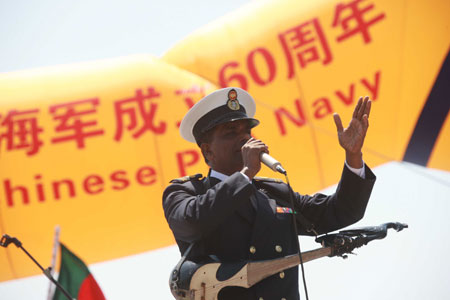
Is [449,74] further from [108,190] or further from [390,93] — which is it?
[108,190]

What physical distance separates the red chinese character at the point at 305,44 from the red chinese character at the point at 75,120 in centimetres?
137

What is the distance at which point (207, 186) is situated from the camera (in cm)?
135

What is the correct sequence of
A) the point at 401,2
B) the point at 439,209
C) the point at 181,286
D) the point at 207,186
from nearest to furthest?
the point at 181,286
the point at 207,186
the point at 439,209
the point at 401,2

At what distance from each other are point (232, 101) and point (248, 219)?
37 centimetres

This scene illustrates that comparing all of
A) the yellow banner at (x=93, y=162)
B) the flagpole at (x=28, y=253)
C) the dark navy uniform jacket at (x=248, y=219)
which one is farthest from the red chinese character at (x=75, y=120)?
the dark navy uniform jacket at (x=248, y=219)

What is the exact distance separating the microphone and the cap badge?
298mm

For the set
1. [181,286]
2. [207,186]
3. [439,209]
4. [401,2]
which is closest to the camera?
[181,286]

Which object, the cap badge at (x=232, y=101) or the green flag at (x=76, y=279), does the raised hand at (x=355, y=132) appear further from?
the green flag at (x=76, y=279)

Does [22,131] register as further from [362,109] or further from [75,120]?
[362,109]

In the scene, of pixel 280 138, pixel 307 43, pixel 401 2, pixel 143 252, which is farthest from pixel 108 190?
pixel 401 2

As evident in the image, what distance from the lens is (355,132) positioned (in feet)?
4.19

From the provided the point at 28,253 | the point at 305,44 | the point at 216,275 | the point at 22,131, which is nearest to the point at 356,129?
the point at 216,275

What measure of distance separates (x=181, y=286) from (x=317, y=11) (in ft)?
8.26

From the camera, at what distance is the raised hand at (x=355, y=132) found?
1268 millimetres
